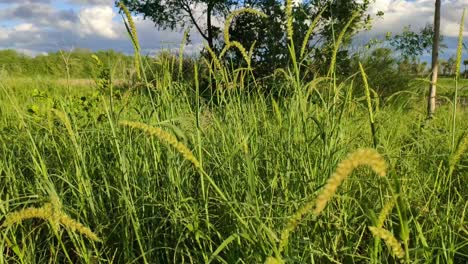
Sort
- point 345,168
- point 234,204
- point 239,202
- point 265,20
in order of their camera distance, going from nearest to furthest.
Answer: point 345,168 → point 239,202 → point 234,204 → point 265,20

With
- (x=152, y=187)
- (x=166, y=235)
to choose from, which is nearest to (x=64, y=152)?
Result: (x=152, y=187)

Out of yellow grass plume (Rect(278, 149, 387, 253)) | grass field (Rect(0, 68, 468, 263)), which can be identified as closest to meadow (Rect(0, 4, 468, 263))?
grass field (Rect(0, 68, 468, 263))

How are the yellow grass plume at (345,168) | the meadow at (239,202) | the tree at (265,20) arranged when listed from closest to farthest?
the yellow grass plume at (345,168), the meadow at (239,202), the tree at (265,20)

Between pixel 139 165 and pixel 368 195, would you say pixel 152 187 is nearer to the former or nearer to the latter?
pixel 139 165

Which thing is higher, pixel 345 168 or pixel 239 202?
pixel 345 168

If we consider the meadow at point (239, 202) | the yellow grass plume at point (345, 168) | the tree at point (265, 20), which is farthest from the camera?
the tree at point (265, 20)

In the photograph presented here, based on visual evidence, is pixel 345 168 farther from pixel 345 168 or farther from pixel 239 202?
pixel 239 202

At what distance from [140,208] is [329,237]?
0.78 meters

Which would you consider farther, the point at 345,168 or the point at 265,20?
the point at 265,20

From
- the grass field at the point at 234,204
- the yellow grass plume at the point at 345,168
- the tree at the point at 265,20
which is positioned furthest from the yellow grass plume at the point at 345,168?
the tree at the point at 265,20

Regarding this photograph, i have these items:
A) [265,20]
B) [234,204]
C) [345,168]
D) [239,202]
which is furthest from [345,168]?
[265,20]

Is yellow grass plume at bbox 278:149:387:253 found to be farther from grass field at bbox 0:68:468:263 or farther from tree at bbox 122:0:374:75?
tree at bbox 122:0:374:75

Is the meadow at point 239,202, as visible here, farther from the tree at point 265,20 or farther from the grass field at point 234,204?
the tree at point 265,20

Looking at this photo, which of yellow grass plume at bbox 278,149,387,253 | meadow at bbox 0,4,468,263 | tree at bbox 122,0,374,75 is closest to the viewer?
yellow grass plume at bbox 278,149,387,253
